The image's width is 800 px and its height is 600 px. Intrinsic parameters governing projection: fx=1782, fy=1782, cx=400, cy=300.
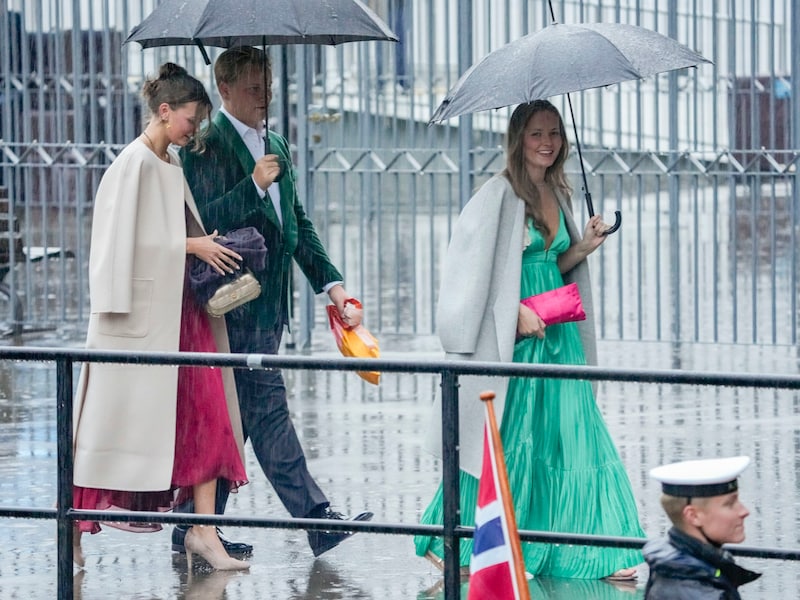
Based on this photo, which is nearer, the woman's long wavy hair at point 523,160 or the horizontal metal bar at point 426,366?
the horizontal metal bar at point 426,366

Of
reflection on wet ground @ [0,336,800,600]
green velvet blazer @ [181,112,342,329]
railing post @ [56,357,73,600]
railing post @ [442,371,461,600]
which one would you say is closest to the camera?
railing post @ [442,371,461,600]

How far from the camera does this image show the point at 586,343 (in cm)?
646

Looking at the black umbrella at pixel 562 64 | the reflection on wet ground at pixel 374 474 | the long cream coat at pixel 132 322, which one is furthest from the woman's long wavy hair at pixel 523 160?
the reflection on wet ground at pixel 374 474

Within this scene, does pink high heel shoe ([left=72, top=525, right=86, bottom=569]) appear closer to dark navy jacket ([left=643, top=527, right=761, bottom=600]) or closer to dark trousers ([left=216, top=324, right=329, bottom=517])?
dark trousers ([left=216, top=324, right=329, bottom=517])

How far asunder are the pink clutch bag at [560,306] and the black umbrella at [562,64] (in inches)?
10.0

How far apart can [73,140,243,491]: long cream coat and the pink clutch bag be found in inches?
49.6

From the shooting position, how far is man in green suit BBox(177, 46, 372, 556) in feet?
21.4

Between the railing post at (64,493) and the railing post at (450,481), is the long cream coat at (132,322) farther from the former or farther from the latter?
the railing post at (450,481)

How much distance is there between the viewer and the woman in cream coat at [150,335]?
20.1ft

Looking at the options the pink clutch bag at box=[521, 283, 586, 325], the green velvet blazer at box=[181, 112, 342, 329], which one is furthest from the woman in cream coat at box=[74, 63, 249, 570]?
the pink clutch bag at box=[521, 283, 586, 325]

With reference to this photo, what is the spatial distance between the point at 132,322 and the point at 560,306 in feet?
4.87

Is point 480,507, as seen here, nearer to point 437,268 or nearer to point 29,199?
point 29,199

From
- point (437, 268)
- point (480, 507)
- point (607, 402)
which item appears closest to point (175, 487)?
point (480, 507)

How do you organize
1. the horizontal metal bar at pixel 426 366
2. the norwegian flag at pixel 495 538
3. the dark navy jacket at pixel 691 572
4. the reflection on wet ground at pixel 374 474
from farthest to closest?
the reflection on wet ground at pixel 374 474
the horizontal metal bar at pixel 426 366
the norwegian flag at pixel 495 538
the dark navy jacket at pixel 691 572
